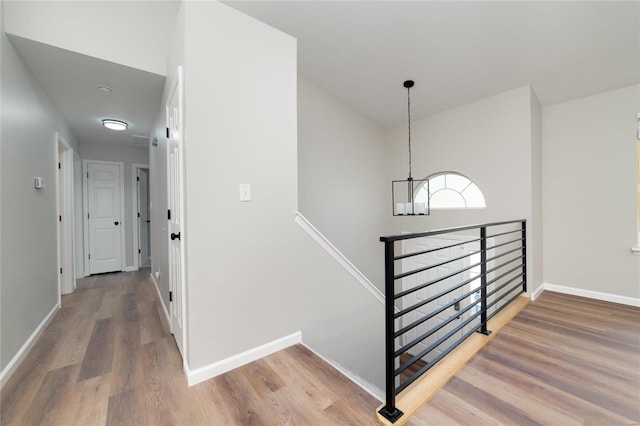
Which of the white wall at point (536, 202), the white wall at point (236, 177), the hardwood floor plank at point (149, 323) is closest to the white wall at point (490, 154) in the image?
the white wall at point (536, 202)

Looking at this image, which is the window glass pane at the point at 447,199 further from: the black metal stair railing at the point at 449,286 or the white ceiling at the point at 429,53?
the white ceiling at the point at 429,53

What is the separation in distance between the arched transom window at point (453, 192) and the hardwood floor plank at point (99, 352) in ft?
12.1

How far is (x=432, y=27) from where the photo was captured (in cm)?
246

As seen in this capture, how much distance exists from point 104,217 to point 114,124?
1.96m

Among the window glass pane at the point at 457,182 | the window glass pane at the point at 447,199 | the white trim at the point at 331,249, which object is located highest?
the window glass pane at the point at 457,182

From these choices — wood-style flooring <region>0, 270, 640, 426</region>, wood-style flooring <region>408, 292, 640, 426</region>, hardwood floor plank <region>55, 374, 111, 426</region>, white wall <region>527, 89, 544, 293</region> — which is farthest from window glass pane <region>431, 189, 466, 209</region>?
hardwood floor plank <region>55, 374, 111, 426</region>

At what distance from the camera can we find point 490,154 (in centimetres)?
332

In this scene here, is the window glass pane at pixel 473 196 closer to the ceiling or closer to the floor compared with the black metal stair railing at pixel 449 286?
closer to the ceiling

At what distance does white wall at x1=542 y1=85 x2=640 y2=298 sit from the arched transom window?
0.85m

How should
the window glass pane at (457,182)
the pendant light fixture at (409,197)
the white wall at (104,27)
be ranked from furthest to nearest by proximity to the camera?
the window glass pane at (457,182)
the pendant light fixture at (409,197)
the white wall at (104,27)

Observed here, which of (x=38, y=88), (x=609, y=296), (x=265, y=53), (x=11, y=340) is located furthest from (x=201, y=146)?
(x=609, y=296)

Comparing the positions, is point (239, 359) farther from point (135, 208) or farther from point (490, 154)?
point (135, 208)

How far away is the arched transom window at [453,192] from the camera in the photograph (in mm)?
3546

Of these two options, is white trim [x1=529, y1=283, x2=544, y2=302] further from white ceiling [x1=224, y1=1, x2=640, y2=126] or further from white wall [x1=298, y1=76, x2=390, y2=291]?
white ceiling [x1=224, y1=1, x2=640, y2=126]
